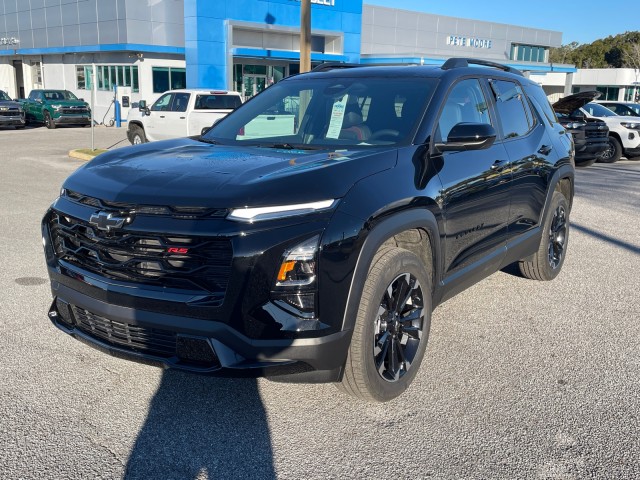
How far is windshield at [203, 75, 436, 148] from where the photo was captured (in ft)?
13.4

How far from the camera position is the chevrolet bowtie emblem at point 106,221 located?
3039 mm

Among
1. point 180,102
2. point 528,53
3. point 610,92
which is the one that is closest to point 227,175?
point 180,102

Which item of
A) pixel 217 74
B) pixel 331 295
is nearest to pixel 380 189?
pixel 331 295

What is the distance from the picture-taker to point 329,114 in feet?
14.7

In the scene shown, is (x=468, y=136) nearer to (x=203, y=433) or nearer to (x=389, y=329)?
(x=389, y=329)

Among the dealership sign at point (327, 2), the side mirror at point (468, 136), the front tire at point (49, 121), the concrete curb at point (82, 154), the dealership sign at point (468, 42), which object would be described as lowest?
the concrete curb at point (82, 154)

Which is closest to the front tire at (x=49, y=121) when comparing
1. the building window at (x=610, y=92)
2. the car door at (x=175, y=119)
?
the car door at (x=175, y=119)

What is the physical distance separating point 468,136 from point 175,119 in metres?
12.9

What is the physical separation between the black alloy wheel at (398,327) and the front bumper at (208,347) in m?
0.38

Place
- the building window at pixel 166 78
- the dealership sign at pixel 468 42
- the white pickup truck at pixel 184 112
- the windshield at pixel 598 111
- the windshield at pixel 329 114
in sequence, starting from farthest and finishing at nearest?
the dealership sign at pixel 468 42, the building window at pixel 166 78, the windshield at pixel 598 111, the white pickup truck at pixel 184 112, the windshield at pixel 329 114

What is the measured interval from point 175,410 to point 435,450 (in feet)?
4.67

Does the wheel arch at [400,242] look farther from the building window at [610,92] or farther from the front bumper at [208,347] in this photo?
the building window at [610,92]

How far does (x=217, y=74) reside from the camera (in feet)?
93.8

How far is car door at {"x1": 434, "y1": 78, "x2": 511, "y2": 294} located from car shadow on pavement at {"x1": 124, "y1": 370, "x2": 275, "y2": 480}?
1.52m
